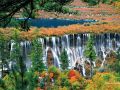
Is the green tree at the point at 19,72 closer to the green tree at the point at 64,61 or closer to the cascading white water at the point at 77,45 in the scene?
the green tree at the point at 64,61

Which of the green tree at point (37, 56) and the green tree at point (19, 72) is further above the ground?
the green tree at point (19, 72)

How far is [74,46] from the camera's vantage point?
64.2 m

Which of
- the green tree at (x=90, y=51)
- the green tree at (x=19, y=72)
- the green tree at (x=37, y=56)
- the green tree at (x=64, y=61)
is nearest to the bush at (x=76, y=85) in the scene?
the green tree at (x=37, y=56)

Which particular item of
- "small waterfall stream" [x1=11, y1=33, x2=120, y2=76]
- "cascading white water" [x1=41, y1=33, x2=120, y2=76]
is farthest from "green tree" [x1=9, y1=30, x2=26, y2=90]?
"cascading white water" [x1=41, y1=33, x2=120, y2=76]

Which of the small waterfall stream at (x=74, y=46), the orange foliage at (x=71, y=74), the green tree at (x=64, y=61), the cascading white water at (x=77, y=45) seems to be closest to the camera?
the orange foliage at (x=71, y=74)

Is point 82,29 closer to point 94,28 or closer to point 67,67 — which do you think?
point 94,28

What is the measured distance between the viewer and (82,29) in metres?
68.2

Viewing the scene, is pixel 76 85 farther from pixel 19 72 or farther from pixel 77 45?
pixel 19 72

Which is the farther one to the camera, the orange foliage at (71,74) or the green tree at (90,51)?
the green tree at (90,51)

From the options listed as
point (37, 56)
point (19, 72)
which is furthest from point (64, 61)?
point (19, 72)

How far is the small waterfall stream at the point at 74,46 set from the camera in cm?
6228

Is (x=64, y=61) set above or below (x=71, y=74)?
above

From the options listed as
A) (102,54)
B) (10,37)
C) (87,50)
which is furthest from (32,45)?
(102,54)

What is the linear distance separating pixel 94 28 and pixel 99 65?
746 cm
